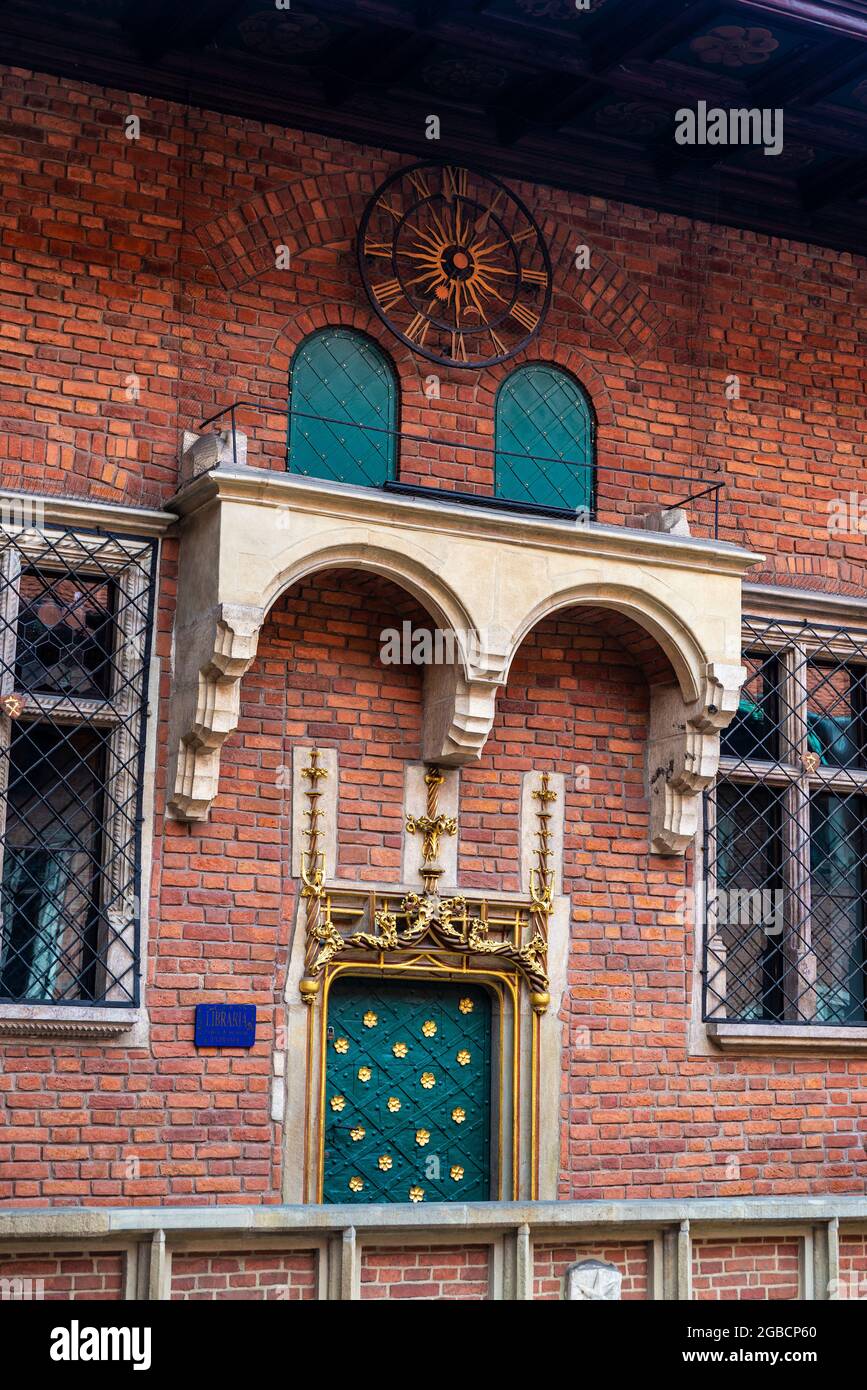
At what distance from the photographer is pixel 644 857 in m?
9.97

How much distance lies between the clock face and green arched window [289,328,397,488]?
0.24 meters

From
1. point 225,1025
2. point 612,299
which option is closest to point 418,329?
point 612,299

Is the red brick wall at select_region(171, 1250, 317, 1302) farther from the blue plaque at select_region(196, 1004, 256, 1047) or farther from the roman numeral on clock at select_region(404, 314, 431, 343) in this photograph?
the roman numeral on clock at select_region(404, 314, 431, 343)

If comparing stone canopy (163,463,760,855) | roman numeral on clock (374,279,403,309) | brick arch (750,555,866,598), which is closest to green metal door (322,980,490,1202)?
stone canopy (163,463,760,855)

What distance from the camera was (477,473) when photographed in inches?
Result: 388

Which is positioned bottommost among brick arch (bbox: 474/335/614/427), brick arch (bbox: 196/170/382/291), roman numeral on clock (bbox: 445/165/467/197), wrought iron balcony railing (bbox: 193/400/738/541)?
wrought iron balcony railing (bbox: 193/400/738/541)

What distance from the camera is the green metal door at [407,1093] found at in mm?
9141

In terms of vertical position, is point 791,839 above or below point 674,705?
below

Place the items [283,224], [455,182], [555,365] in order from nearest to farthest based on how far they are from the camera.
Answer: [283,224], [455,182], [555,365]

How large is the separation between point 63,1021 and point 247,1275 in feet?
8.08

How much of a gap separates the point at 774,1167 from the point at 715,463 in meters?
3.92

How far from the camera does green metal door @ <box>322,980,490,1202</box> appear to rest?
30.0ft

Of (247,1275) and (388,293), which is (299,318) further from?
(247,1275)
